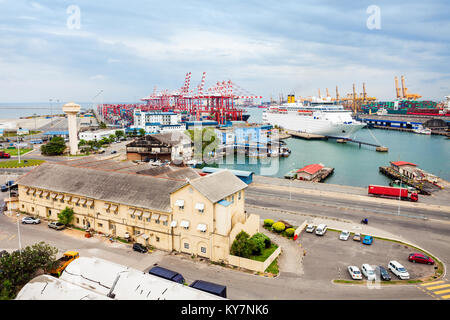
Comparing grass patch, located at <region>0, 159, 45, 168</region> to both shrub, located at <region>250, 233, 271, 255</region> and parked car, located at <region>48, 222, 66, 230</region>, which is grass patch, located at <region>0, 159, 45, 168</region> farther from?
shrub, located at <region>250, 233, 271, 255</region>

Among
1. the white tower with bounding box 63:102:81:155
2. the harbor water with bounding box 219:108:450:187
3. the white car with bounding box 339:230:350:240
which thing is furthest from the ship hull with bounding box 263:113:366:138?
the white car with bounding box 339:230:350:240

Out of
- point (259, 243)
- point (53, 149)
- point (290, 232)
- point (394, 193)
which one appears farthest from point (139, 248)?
point (53, 149)

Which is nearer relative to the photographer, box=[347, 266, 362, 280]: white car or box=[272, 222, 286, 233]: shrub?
box=[347, 266, 362, 280]: white car

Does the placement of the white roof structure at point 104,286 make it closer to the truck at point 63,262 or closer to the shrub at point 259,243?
the truck at point 63,262

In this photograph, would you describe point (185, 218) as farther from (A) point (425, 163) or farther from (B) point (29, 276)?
(A) point (425, 163)

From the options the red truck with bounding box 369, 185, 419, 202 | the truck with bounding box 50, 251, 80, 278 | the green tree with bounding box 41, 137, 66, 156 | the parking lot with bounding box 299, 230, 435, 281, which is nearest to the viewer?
the truck with bounding box 50, 251, 80, 278

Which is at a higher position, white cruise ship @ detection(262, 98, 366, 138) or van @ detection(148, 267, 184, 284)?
white cruise ship @ detection(262, 98, 366, 138)

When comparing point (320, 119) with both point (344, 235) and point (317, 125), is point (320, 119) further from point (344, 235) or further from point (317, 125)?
point (344, 235)

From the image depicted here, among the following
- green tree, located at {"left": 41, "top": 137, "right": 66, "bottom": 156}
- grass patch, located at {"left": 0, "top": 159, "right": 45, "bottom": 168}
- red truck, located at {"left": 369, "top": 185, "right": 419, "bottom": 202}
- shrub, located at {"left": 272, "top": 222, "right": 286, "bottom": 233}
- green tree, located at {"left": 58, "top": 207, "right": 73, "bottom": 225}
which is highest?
green tree, located at {"left": 41, "top": 137, "right": 66, "bottom": 156}
